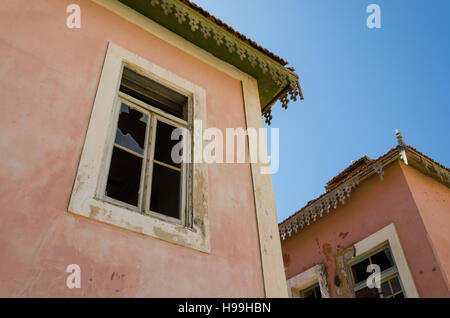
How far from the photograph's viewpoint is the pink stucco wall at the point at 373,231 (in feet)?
20.0

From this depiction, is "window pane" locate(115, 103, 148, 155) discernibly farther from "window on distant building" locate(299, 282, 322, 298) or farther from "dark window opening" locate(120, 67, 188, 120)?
"window on distant building" locate(299, 282, 322, 298)

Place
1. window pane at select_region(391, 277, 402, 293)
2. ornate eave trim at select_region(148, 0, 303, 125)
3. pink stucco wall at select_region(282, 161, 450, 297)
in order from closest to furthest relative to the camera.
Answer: ornate eave trim at select_region(148, 0, 303, 125) < pink stucco wall at select_region(282, 161, 450, 297) < window pane at select_region(391, 277, 402, 293)

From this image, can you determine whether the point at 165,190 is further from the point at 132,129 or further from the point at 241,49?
the point at 241,49

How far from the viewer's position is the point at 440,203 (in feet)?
23.1

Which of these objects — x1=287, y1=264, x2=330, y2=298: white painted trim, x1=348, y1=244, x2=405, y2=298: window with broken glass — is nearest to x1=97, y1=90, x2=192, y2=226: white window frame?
x1=348, y1=244, x2=405, y2=298: window with broken glass

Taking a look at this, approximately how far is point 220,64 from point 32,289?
381 centimetres

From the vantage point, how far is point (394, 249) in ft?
21.5

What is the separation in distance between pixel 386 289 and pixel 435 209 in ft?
5.08

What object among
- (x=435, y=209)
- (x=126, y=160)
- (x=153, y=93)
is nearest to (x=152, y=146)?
(x=126, y=160)

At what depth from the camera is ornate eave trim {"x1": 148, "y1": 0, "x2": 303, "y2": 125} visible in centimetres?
502

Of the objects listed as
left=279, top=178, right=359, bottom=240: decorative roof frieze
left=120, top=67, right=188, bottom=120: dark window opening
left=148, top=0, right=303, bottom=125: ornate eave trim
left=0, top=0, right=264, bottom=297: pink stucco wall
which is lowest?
left=0, top=0, right=264, bottom=297: pink stucco wall

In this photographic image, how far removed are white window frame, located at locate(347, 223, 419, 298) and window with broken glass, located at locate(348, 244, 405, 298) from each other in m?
0.10

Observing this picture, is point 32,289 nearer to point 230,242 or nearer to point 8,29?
point 230,242
